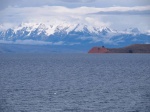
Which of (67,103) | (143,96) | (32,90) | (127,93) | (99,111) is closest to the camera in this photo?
(99,111)

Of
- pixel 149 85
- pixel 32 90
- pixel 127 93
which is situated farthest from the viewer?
pixel 149 85

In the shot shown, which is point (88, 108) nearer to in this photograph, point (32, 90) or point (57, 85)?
point (32, 90)

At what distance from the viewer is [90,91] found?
5394 cm

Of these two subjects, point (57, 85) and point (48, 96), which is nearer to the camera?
point (48, 96)

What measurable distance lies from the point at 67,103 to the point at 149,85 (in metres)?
19.3

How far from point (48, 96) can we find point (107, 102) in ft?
25.4

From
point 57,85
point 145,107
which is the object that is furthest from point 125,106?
point 57,85

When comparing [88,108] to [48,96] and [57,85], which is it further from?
[57,85]

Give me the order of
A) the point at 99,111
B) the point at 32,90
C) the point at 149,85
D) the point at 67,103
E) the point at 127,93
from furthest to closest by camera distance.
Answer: the point at 149,85
the point at 32,90
the point at 127,93
the point at 67,103
the point at 99,111

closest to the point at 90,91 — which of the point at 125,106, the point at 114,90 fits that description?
the point at 114,90

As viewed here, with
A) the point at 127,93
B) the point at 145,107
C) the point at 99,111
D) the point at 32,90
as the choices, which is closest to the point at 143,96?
the point at 127,93

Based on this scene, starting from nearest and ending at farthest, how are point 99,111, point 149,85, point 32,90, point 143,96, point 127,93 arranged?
point 99,111, point 143,96, point 127,93, point 32,90, point 149,85

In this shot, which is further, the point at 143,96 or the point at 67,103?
the point at 143,96

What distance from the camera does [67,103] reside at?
44.3m
